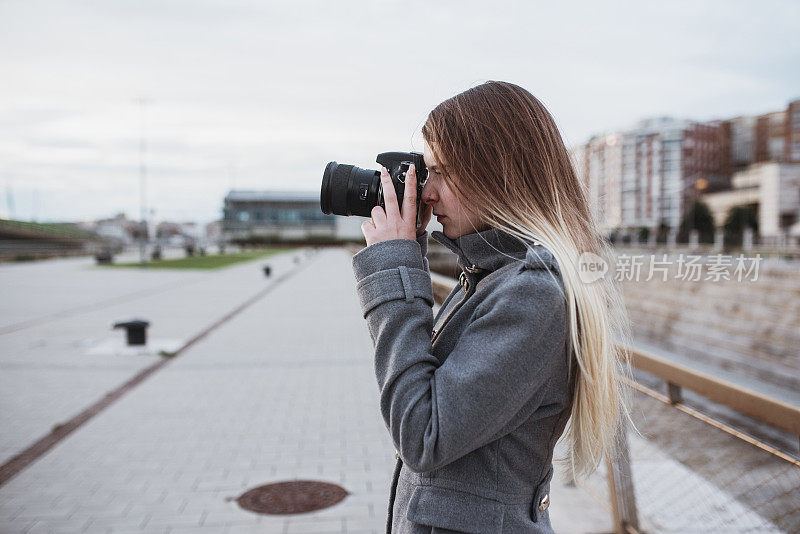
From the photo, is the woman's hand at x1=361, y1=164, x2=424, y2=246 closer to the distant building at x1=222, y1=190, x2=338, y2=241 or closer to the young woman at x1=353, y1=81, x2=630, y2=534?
the young woman at x1=353, y1=81, x2=630, y2=534

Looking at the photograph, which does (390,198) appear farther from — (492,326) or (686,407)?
(686,407)

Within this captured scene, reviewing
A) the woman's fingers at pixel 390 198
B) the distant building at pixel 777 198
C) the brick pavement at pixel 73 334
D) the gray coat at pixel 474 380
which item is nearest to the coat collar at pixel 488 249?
the gray coat at pixel 474 380

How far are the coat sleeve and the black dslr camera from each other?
0.91ft

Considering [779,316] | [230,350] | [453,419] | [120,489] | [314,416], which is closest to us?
[453,419]

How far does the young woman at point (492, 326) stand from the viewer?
1.13 metres

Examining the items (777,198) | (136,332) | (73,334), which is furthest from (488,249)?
(777,198)

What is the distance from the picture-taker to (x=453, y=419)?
111cm

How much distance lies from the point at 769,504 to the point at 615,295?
1.37m

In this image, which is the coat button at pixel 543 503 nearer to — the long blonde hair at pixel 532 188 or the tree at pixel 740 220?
the long blonde hair at pixel 532 188

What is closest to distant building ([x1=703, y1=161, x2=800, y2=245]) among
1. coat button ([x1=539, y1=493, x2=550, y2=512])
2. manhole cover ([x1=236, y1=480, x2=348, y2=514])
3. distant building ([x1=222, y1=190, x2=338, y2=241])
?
distant building ([x1=222, y1=190, x2=338, y2=241])

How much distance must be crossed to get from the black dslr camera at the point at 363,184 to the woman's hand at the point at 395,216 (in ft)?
0.08

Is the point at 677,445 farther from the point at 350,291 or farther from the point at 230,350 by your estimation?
→ the point at 350,291

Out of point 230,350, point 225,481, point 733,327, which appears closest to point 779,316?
point 733,327

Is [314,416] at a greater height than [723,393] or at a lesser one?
lesser
